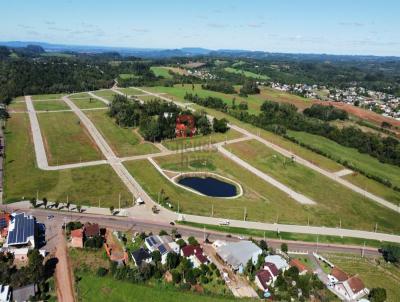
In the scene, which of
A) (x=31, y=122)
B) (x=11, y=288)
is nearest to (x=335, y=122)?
(x=31, y=122)

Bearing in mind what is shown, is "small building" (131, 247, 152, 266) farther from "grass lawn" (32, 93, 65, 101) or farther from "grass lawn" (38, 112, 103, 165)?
"grass lawn" (32, 93, 65, 101)

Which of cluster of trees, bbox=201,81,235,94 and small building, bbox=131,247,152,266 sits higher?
cluster of trees, bbox=201,81,235,94

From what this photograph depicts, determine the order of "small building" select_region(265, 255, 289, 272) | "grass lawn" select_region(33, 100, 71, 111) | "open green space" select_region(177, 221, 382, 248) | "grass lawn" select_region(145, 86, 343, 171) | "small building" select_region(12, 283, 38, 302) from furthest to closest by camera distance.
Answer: "grass lawn" select_region(33, 100, 71, 111) < "grass lawn" select_region(145, 86, 343, 171) < "open green space" select_region(177, 221, 382, 248) < "small building" select_region(265, 255, 289, 272) < "small building" select_region(12, 283, 38, 302)

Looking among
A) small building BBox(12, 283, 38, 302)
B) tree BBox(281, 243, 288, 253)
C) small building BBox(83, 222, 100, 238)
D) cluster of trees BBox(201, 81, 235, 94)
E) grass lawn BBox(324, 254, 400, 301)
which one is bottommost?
grass lawn BBox(324, 254, 400, 301)

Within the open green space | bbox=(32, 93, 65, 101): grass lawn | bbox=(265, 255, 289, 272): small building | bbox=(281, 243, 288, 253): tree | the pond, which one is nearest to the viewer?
bbox=(265, 255, 289, 272): small building

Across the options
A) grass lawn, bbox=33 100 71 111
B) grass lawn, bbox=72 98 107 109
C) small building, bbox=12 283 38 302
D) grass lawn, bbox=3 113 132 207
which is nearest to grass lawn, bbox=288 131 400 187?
grass lawn, bbox=3 113 132 207

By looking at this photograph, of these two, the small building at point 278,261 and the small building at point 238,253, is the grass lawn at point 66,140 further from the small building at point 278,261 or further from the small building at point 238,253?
the small building at point 278,261
